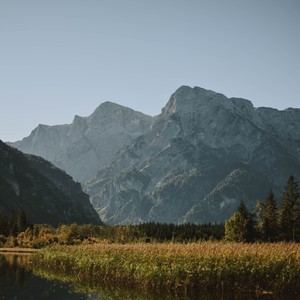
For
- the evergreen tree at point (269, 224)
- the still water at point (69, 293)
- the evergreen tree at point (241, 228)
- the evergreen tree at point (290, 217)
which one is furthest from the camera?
the evergreen tree at point (290, 217)

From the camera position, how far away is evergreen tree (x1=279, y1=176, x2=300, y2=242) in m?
117

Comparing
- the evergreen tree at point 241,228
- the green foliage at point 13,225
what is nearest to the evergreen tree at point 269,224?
the evergreen tree at point 241,228

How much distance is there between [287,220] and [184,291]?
84303 millimetres

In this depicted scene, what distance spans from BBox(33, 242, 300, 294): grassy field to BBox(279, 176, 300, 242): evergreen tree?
7359 centimetres

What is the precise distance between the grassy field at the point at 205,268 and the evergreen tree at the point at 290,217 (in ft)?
241

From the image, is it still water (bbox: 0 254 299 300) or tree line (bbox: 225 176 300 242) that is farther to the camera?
tree line (bbox: 225 176 300 242)

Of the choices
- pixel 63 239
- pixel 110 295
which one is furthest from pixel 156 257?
pixel 63 239

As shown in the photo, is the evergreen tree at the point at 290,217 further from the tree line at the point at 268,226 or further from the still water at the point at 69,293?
the still water at the point at 69,293

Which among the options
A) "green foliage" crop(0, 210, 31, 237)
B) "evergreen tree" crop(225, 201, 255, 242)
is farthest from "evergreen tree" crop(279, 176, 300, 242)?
"green foliage" crop(0, 210, 31, 237)

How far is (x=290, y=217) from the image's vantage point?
392 feet

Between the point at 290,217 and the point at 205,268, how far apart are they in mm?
84828

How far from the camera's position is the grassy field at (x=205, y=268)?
130 feet

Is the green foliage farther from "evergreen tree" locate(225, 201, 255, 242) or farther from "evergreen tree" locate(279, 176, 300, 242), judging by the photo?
"evergreen tree" locate(279, 176, 300, 242)

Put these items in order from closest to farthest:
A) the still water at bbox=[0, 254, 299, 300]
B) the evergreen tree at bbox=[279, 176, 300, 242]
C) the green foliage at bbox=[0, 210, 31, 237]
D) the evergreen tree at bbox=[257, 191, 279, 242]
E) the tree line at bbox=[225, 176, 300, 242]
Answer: the still water at bbox=[0, 254, 299, 300] < the tree line at bbox=[225, 176, 300, 242] < the evergreen tree at bbox=[257, 191, 279, 242] < the evergreen tree at bbox=[279, 176, 300, 242] < the green foliage at bbox=[0, 210, 31, 237]
